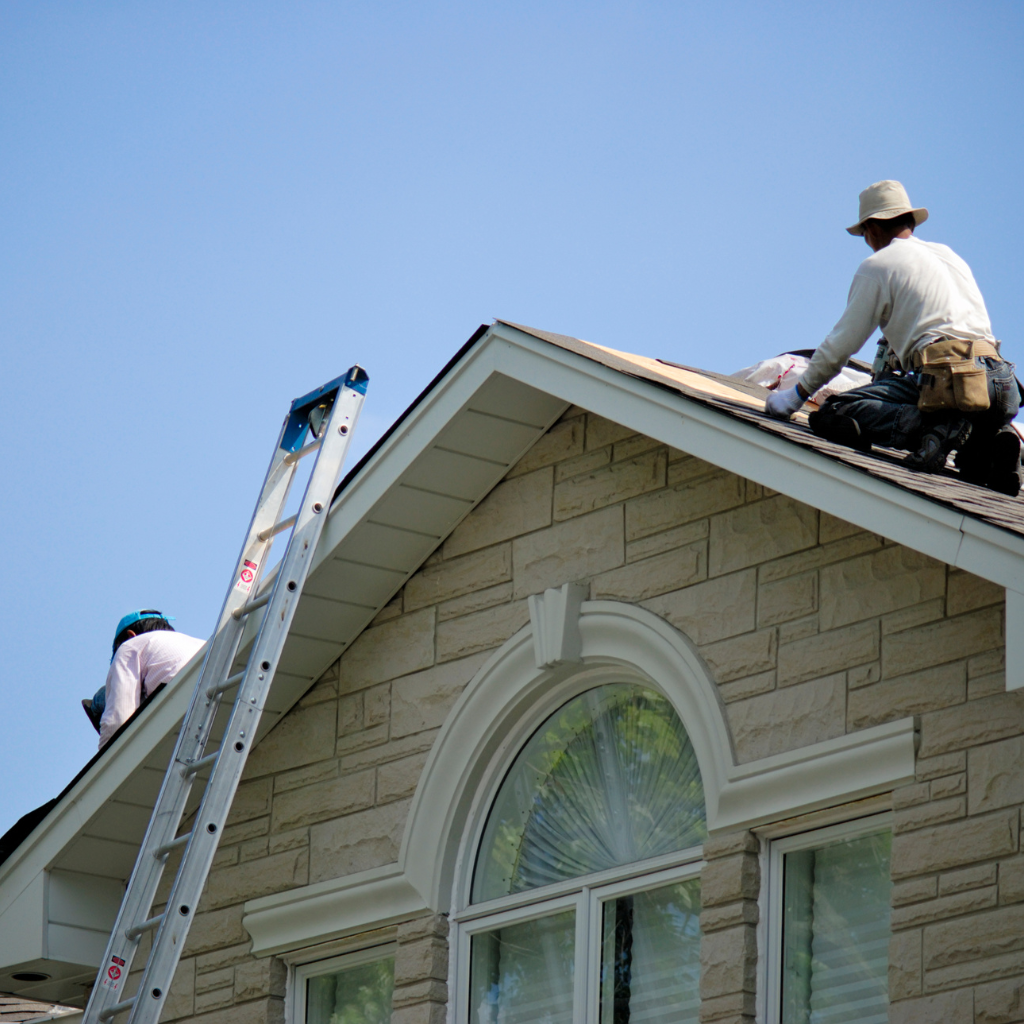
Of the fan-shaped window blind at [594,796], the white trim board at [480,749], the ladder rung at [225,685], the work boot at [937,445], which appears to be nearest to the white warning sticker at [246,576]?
the ladder rung at [225,685]

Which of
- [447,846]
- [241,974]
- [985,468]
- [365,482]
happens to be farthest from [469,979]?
[985,468]

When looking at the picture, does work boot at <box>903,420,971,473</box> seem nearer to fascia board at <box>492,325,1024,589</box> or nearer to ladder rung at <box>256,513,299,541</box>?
fascia board at <box>492,325,1024,589</box>

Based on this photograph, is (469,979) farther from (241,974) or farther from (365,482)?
(365,482)

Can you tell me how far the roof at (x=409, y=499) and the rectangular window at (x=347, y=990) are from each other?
42.7 inches

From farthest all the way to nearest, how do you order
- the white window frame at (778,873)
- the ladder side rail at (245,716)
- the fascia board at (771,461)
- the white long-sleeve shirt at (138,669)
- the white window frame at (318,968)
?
the white long-sleeve shirt at (138,669) < the white window frame at (318,968) < the ladder side rail at (245,716) < the white window frame at (778,873) < the fascia board at (771,461)

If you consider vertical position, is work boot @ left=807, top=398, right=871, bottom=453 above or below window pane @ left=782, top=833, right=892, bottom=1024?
above

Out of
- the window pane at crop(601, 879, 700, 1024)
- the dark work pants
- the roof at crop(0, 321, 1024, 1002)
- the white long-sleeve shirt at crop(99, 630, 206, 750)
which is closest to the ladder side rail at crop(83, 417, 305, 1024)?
the roof at crop(0, 321, 1024, 1002)

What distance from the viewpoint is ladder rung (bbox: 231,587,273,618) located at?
24.9 ft

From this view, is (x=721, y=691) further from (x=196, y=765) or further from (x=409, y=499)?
(x=196, y=765)

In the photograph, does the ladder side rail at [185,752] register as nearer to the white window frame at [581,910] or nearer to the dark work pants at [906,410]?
the white window frame at [581,910]

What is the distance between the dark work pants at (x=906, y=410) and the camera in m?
6.45

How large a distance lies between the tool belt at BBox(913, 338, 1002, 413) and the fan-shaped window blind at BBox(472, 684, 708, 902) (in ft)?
5.38

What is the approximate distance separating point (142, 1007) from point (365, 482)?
2364mm

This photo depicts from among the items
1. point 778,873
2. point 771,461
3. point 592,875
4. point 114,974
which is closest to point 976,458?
point 771,461
